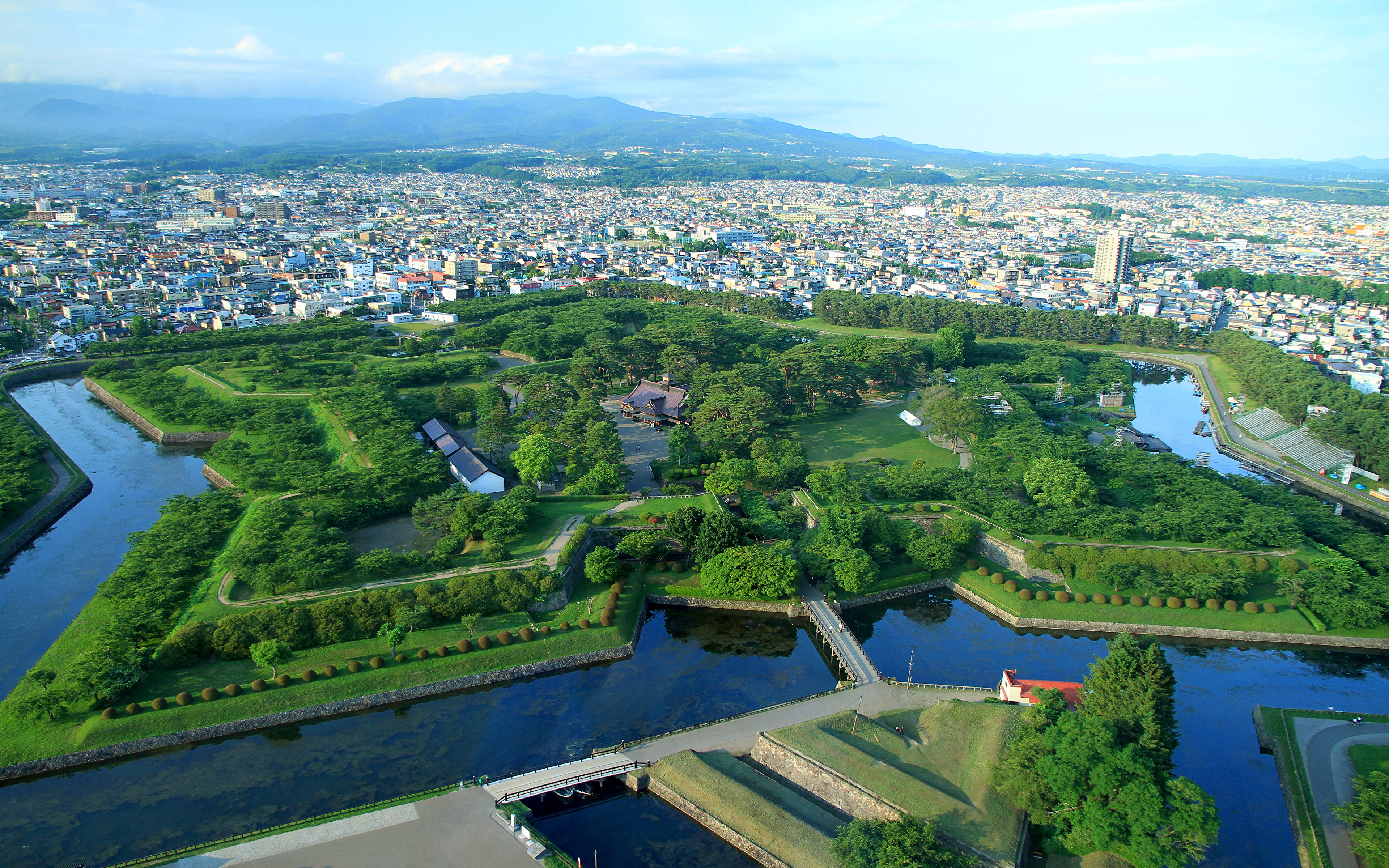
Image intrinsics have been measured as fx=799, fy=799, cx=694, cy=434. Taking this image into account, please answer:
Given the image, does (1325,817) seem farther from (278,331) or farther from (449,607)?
(278,331)

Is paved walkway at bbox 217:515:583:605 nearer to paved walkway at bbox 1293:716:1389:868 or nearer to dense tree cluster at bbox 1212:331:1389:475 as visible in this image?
paved walkway at bbox 1293:716:1389:868

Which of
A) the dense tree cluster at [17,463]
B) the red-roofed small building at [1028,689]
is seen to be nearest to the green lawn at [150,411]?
the dense tree cluster at [17,463]

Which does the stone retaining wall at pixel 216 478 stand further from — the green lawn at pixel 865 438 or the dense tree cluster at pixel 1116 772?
the dense tree cluster at pixel 1116 772

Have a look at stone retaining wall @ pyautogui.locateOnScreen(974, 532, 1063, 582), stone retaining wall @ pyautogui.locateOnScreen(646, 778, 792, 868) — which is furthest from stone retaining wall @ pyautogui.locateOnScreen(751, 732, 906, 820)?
stone retaining wall @ pyautogui.locateOnScreen(974, 532, 1063, 582)

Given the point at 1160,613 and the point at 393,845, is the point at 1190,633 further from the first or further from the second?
the point at 393,845

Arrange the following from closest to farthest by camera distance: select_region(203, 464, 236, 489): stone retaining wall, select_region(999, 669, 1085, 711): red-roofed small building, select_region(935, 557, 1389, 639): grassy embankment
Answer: select_region(999, 669, 1085, 711): red-roofed small building, select_region(935, 557, 1389, 639): grassy embankment, select_region(203, 464, 236, 489): stone retaining wall

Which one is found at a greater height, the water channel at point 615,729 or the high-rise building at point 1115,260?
the high-rise building at point 1115,260
